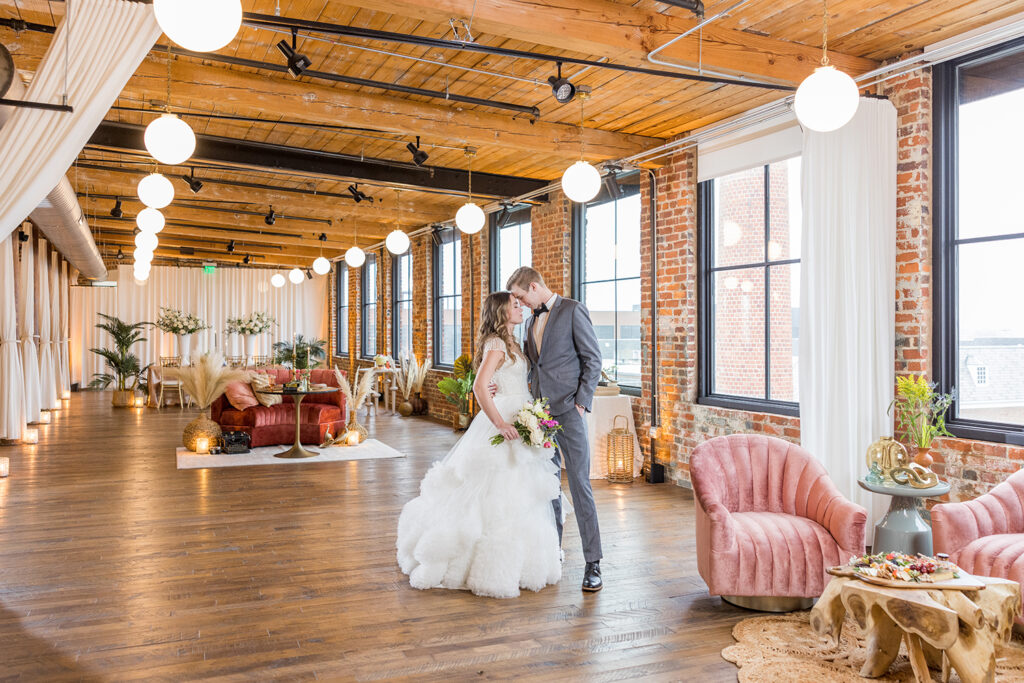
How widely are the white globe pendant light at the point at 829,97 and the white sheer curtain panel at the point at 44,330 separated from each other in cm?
1234

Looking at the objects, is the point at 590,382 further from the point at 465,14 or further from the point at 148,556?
the point at 148,556

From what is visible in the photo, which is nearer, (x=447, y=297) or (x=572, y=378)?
(x=572, y=378)

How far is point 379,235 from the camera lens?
45.6 ft

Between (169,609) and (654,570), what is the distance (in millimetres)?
2727

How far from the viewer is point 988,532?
3.85m

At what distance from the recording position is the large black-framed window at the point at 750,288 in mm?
6449

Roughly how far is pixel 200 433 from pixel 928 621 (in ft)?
27.1

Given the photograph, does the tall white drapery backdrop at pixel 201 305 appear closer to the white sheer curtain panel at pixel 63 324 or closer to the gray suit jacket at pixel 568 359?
the white sheer curtain panel at pixel 63 324

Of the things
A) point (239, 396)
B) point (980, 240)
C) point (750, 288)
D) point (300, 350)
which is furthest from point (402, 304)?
point (980, 240)

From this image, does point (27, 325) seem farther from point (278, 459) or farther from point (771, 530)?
point (771, 530)

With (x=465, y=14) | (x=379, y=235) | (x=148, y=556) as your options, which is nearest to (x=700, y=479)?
(x=465, y=14)

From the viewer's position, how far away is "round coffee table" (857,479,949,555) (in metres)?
4.02

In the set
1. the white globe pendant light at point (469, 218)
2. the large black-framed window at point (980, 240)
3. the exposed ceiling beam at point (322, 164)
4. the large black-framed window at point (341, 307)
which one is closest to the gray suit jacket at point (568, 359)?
the large black-framed window at point (980, 240)

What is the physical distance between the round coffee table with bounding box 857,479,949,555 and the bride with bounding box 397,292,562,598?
5.83ft
